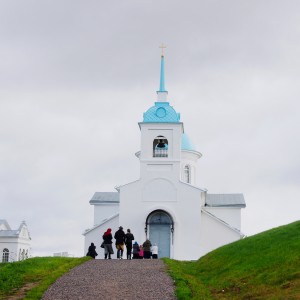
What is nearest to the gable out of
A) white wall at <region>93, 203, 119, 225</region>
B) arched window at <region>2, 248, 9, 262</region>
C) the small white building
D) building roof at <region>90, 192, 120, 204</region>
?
white wall at <region>93, 203, 119, 225</region>

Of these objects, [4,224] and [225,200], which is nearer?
[225,200]

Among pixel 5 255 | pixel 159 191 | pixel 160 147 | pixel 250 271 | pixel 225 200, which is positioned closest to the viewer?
pixel 250 271

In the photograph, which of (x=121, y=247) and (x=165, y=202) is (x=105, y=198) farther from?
(x=121, y=247)

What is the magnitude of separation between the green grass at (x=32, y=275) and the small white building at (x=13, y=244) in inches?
1828

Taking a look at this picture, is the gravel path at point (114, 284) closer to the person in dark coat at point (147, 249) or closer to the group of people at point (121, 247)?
the group of people at point (121, 247)

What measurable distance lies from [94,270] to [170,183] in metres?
18.2

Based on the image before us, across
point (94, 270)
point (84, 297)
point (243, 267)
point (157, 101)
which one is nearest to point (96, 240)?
point (157, 101)

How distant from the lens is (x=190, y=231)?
1455 inches

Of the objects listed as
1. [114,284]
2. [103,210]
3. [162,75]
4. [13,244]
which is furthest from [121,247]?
[13,244]

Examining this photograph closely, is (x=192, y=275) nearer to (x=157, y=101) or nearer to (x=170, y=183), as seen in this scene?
(x=170, y=183)

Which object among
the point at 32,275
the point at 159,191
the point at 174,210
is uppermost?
the point at 159,191

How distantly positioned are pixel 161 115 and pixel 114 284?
888 inches

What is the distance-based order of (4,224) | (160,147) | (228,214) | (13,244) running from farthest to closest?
(4,224), (13,244), (228,214), (160,147)

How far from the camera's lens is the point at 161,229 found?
122ft
